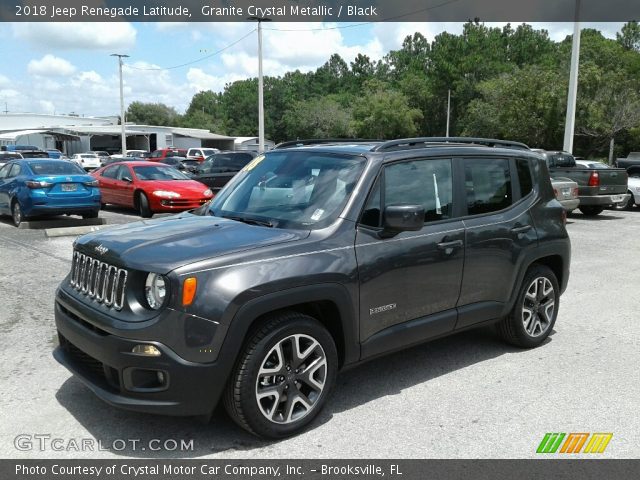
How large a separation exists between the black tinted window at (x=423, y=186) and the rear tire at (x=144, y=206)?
11.6m

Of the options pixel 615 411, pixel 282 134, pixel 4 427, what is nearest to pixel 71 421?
pixel 4 427

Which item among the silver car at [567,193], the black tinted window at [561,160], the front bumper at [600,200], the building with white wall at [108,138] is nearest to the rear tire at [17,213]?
the silver car at [567,193]

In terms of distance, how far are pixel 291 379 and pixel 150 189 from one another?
12256 millimetres

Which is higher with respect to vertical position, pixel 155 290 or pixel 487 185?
pixel 487 185

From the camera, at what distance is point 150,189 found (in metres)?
15.1

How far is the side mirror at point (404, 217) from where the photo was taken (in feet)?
13.0

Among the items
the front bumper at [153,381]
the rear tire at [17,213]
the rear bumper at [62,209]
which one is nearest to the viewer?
the front bumper at [153,381]

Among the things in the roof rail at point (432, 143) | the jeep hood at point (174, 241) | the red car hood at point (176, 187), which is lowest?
the red car hood at point (176, 187)

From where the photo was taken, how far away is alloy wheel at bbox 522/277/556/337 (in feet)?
17.5

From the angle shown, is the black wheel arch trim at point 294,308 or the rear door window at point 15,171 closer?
the black wheel arch trim at point 294,308

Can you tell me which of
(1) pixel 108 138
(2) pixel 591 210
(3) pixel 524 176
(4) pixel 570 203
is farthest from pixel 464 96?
(3) pixel 524 176

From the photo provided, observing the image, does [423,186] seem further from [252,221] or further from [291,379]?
[291,379]

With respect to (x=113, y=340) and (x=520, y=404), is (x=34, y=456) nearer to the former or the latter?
(x=113, y=340)

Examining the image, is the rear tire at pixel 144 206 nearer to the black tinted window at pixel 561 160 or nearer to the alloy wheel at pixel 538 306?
the black tinted window at pixel 561 160
